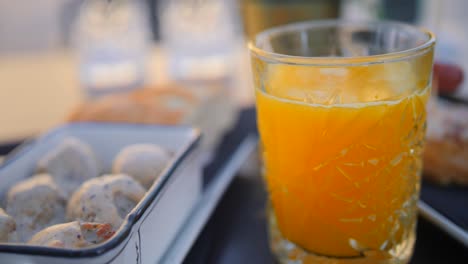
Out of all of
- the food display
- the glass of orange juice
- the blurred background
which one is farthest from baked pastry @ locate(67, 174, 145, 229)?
the blurred background

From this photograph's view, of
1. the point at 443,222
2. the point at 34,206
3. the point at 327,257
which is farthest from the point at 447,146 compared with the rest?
the point at 34,206

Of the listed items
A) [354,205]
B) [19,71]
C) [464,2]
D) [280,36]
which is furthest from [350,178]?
[19,71]

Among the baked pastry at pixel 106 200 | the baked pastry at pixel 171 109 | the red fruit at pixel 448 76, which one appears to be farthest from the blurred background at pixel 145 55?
the baked pastry at pixel 106 200

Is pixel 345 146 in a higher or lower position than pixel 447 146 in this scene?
higher

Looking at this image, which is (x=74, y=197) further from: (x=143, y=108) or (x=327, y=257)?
(x=143, y=108)

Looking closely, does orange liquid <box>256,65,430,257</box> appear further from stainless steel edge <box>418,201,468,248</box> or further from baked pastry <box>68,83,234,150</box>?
baked pastry <box>68,83,234,150</box>

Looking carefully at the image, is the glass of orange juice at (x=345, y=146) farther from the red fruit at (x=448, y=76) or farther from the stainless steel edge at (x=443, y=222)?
the red fruit at (x=448, y=76)
